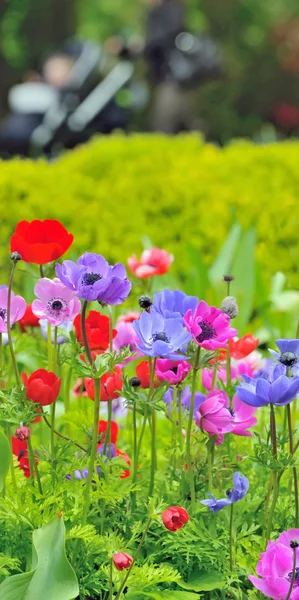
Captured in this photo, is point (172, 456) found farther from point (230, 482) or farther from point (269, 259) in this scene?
point (269, 259)

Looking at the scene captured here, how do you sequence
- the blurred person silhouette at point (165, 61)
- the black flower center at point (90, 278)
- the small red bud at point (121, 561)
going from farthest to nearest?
1. the blurred person silhouette at point (165, 61)
2. the black flower center at point (90, 278)
3. the small red bud at point (121, 561)

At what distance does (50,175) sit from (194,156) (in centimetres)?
124

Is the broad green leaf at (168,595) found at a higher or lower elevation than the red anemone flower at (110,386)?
lower

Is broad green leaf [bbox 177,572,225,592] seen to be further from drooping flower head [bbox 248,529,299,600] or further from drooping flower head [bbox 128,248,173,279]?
drooping flower head [bbox 128,248,173,279]

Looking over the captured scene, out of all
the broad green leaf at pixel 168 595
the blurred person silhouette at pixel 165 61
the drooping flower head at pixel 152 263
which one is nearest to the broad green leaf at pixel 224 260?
the drooping flower head at pixel 152 263

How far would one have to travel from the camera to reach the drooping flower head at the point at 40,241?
1.51 m

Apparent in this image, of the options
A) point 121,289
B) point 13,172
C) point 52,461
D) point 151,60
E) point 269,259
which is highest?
point 121,289

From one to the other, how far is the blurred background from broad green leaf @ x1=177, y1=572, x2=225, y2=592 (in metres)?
8.63

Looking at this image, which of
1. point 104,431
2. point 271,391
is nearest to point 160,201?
point 104,431

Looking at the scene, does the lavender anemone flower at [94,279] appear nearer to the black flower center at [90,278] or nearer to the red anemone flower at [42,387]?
the black flower center at [90,278]

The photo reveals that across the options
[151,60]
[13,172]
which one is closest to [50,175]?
[13,172]

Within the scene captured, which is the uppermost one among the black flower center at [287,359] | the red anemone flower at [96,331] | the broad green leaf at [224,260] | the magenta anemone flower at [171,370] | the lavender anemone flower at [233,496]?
the black flower center at [287,359]

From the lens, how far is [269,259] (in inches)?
169

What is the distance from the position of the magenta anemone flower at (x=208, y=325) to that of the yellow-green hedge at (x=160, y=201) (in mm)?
2503
